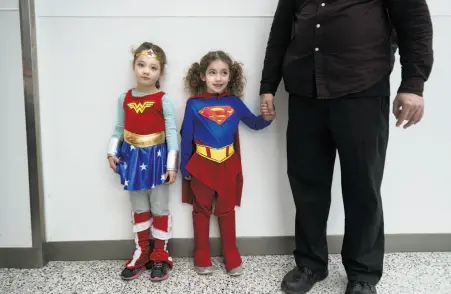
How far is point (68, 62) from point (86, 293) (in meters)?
0.97

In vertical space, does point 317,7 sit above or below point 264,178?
above

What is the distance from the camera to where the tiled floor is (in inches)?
64.4

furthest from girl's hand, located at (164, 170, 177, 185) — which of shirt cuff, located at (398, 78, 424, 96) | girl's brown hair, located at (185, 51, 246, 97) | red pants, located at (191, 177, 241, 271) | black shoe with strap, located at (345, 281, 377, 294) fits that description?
shirt cuff, located at (398, 78, 424, 96)

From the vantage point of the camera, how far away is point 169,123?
5.52 feet

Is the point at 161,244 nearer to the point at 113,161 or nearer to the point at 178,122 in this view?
the point at 113,161

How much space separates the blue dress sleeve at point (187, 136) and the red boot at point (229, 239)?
261 mm

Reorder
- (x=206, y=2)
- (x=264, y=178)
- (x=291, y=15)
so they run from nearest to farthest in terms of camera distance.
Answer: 1. (x=291, y=15)
2. (x=206, y=2)
3. (x=264, y=178)

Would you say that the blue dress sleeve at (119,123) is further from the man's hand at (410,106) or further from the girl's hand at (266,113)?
the man's hand at (410,106)

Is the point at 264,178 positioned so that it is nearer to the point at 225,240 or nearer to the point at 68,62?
the point at 225,240

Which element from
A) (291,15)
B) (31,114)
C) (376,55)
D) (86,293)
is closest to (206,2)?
(291,15)

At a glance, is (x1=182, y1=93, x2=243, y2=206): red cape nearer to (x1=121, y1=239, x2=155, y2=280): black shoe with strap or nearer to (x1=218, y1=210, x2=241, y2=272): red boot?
(x1=218, y1=210, x2=241, y2=272): red boot

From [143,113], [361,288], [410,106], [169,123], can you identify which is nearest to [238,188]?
[169,123]

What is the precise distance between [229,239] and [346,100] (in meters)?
0.80

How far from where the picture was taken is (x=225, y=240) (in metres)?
1.79
